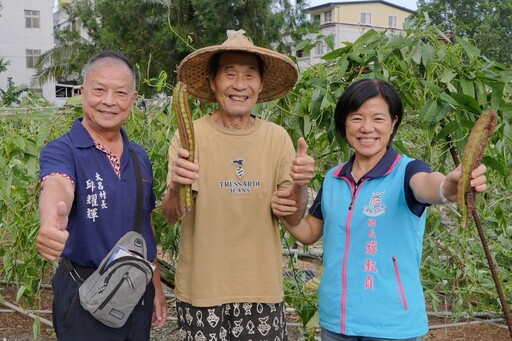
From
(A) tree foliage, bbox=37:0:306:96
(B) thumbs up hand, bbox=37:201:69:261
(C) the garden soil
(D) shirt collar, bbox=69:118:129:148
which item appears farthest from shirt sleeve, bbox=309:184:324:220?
(A) tree foliage, bbox=37:0:306:96

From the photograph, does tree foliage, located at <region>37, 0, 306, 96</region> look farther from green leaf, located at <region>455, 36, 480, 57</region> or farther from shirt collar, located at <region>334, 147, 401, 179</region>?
shirt collar, located at <region>334, 147, 401, 179</region>

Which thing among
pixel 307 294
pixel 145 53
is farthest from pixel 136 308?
pixel 145 53

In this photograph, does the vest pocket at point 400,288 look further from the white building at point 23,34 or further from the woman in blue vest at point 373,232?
the white building at point 23,34

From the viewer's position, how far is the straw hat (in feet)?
6.57

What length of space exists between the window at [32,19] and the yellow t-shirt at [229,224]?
32968 mm

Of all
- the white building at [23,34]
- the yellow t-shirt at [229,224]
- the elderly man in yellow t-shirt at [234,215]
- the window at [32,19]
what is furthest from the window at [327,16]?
the yellow t-shirt at [229,224]

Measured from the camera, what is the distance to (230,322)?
80.8 inches

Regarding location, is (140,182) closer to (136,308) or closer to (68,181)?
(68,181)

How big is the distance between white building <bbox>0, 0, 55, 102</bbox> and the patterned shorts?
31208 millimetres

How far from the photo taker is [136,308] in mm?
2014

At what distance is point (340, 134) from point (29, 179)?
1741 mm

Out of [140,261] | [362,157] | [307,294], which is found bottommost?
[307,294]

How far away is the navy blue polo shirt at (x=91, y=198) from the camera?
185 cm

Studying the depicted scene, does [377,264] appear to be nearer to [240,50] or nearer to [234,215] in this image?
[234,215]
